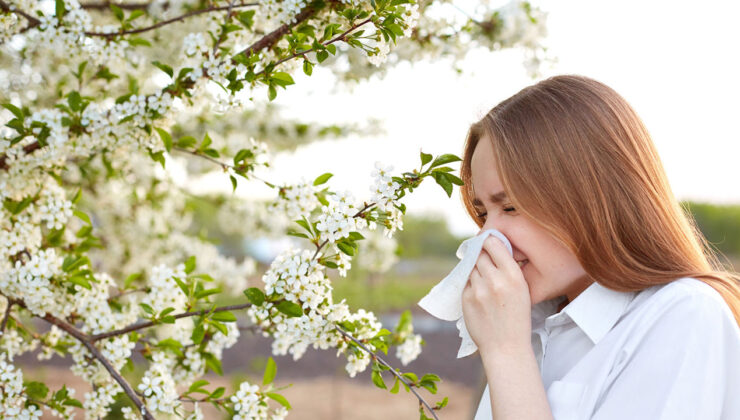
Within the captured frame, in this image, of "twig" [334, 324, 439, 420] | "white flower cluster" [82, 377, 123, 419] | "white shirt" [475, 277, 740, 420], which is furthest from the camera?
"white flower cluster" [82, 377, 123, 419]

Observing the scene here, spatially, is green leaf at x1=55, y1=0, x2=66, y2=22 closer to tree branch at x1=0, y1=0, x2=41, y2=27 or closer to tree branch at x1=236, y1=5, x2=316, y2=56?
tree branch at x1=0, y1=0, x2=41, y2=27

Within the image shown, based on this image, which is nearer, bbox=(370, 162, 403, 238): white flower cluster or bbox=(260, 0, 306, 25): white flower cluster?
bbox=(370, 162, 403, 238): white flower cluster

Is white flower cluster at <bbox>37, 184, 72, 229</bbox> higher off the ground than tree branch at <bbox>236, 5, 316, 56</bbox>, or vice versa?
white flower cluster at <bbox>37, 184, 72, 229</bbox>

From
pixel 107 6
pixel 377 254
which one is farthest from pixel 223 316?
pixel 377 254

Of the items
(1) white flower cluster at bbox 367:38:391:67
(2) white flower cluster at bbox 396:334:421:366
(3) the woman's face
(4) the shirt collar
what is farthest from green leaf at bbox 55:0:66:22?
(4) the shirt collar

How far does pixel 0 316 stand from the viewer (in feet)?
6.19

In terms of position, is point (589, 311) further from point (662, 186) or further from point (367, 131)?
point (367, 131)

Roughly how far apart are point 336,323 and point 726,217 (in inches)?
540

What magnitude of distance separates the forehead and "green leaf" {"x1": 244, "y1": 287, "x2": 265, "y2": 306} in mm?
568

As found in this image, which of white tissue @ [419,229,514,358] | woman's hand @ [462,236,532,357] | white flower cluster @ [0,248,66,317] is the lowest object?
woman's hand @ [462,236,532,357]

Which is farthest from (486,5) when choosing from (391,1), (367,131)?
(367,131)

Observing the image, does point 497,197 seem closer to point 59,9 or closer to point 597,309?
point 597,309

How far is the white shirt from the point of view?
109cm

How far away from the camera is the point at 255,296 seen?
1.44 metres
